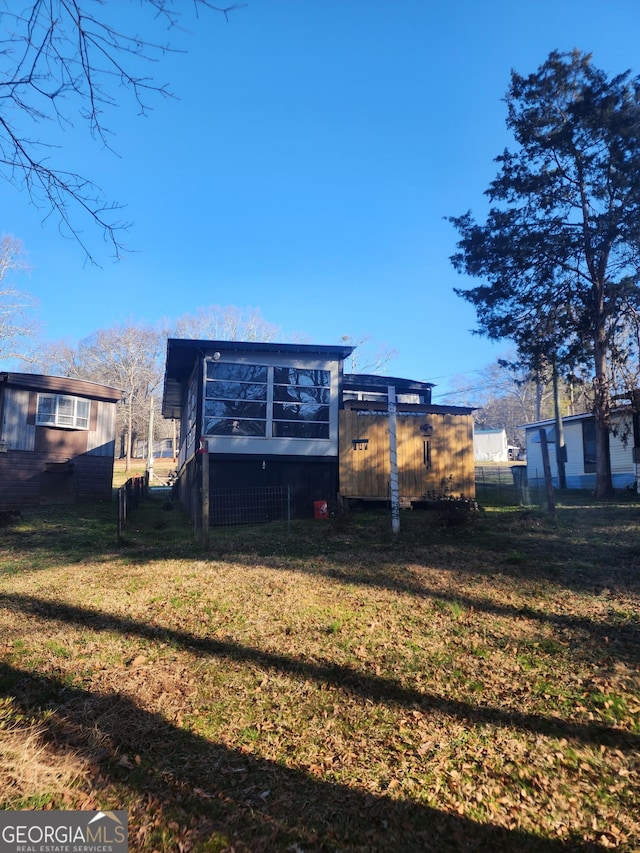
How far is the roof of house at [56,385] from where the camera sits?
55.9 feet

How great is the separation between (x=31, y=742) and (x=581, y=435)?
22813 millimetres

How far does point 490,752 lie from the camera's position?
2.96 m

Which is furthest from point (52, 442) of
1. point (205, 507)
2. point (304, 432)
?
point (205, 507)

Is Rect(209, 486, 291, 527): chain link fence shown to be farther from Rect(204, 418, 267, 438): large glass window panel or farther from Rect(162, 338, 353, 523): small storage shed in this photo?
Rect(204, 418, 267, 438): large glass window panel

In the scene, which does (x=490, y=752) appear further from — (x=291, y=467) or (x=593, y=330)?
(x=593, y=330)

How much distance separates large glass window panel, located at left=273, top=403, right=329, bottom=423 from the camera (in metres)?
13.3

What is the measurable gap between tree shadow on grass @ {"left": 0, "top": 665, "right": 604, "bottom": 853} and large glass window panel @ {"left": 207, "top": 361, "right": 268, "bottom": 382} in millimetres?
10381

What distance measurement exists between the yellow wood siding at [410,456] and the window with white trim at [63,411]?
10738mm

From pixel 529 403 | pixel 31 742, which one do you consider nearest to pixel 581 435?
pixel 31 742

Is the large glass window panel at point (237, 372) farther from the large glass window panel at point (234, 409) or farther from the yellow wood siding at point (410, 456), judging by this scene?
the yellow wood siding at point (410, 456)

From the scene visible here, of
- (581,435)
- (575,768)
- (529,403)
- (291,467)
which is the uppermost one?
(529,403)

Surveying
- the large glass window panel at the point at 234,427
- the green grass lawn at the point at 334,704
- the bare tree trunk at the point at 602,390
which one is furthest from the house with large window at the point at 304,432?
the green grass lawn at the point at 334,704

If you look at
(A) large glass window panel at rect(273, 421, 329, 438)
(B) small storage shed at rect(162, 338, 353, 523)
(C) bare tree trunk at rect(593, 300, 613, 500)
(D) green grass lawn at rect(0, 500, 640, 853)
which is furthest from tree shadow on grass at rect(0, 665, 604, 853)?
(C) bare tree trunk at rect(593, 300, 613, 500)

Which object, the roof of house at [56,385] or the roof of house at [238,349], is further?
the roof of house at [56,385]
